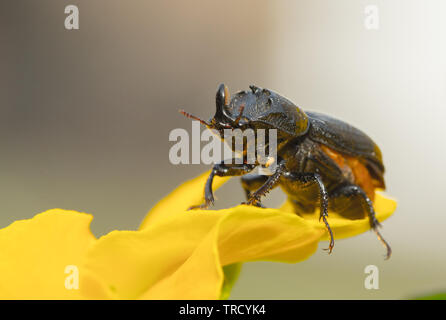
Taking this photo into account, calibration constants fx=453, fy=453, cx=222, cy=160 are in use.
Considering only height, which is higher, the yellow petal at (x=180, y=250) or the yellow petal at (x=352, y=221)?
the yellow petal at (x=180, y=250)

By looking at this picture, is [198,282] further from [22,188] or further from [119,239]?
[22,188]

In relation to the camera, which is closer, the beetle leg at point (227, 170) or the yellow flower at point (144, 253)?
the yellow flower at point (144, 253)

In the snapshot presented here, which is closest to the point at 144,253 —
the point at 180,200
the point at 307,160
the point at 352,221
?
the point at 180,200

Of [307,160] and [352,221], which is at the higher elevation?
[307,160]

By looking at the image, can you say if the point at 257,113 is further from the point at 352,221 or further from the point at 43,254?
the point at 43,254

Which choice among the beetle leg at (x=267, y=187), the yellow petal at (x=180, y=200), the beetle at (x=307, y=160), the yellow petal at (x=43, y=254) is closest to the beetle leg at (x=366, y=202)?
the beetle at (x=307, y=160)

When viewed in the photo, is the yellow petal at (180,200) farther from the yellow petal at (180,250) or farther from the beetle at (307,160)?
the yellow petal at (180,250)

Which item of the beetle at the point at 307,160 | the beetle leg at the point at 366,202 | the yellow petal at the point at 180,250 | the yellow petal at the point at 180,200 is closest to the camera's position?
the yellow petal at the point at 180,250
